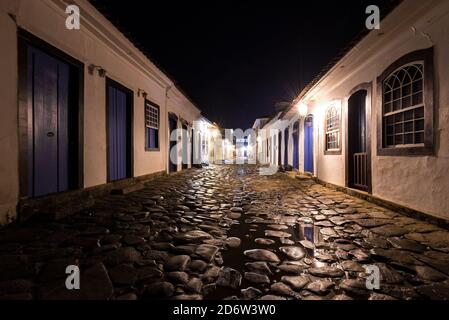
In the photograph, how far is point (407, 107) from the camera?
4.60m

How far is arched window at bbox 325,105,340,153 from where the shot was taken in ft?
25.9

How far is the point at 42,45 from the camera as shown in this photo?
4.10 metres

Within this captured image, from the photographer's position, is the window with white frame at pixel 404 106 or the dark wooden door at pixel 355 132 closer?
the window with white frame at pixel 404 106

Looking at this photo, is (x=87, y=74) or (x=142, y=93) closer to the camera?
(x=87, y=74)

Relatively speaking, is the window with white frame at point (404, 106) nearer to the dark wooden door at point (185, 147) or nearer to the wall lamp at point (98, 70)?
the wall lamp at point (98, 70)

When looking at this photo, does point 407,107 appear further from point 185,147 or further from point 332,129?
point 185,147

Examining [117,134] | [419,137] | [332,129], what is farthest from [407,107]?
[117,134]

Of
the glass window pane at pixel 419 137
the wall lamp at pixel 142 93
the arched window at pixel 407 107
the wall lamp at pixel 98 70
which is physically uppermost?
the wall lamp at pixel 142 93

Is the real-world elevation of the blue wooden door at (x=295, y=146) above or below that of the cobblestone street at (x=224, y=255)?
above

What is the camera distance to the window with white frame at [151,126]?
9086 mm

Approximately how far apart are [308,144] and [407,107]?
680cm

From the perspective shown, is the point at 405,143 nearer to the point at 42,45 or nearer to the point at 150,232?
the point at 150,232

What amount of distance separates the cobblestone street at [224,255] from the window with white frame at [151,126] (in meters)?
5.05

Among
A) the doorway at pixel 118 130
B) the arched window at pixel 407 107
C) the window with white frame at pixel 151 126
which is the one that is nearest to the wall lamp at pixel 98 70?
the doorway at pixel 118 130
